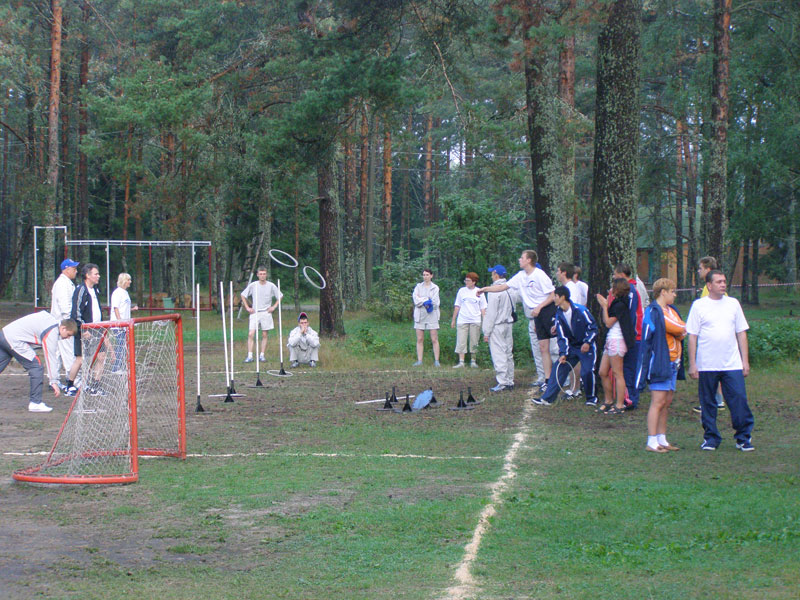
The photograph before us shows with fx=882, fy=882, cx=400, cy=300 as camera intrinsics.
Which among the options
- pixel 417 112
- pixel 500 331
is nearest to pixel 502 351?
pixel 500 331

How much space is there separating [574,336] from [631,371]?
3.05 feet

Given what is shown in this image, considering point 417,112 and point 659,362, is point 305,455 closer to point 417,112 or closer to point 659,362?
point 659,362

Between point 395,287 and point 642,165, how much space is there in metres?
11.3

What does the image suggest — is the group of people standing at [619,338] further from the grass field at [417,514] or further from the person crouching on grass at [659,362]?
the grass field at [417,514]

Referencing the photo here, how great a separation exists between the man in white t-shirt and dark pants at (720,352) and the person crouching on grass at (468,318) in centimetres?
838

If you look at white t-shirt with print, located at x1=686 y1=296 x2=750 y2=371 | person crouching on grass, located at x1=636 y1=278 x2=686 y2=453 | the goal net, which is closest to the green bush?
person crouching on grass, located at x1=636 y1=278 x2=686 y2=453

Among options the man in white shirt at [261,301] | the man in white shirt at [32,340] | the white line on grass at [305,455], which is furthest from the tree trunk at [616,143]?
the man in white shirt at [32,340]

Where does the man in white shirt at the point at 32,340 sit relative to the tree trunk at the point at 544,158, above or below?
below

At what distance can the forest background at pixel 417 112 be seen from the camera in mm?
15227

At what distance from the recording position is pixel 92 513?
6.91m

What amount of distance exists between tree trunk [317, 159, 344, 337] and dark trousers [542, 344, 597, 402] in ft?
38.0

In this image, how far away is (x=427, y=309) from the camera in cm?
1777

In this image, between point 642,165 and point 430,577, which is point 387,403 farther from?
point 642,165

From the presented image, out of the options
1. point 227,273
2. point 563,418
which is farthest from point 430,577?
point 227,273
